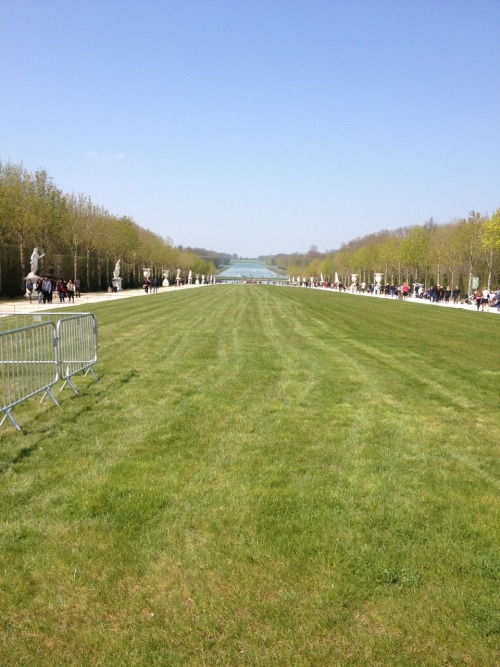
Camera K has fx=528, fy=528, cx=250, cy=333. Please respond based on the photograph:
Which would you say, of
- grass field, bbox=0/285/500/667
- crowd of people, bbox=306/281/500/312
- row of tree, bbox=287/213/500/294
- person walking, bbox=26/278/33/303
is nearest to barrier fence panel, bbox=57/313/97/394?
grass field, bbox=0/285/500/667

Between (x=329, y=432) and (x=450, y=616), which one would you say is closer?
(x=450, y=616)

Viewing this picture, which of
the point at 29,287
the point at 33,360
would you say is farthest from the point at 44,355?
the point at 29,287

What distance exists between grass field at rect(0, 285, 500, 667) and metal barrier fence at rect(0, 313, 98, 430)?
467mm

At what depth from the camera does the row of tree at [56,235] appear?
3728 cm

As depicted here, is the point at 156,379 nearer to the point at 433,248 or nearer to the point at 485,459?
the point at 485,459

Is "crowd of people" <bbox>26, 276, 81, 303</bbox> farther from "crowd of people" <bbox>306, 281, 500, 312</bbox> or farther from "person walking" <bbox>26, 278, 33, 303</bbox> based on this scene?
"crowd of people" <bbox>306, 281, 500, 312</bbox>

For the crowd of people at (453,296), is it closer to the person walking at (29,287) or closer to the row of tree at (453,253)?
the row of tree at (453,253)

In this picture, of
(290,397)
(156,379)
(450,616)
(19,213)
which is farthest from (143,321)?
(19,213)

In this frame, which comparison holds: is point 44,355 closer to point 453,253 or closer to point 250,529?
point 250,529

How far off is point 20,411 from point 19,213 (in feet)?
108

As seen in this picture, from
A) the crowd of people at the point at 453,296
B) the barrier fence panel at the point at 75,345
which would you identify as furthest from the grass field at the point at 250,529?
the crowd of people at the point at 453,296

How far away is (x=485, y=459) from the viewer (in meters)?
5.82

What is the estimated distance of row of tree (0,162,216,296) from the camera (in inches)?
1468

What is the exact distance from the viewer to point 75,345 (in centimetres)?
946
